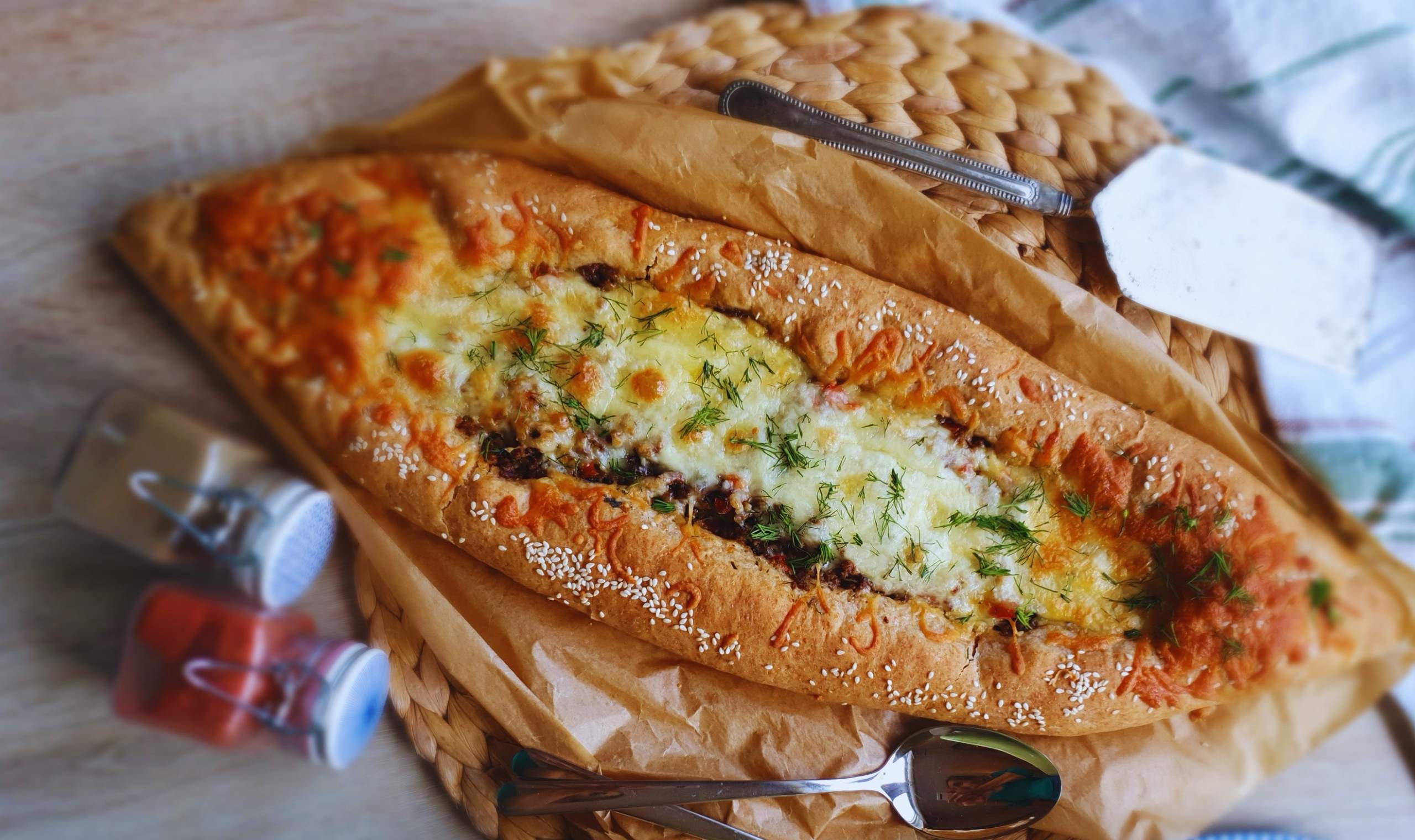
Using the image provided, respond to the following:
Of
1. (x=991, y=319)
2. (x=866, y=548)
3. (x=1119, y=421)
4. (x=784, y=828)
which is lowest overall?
(x=784, y=828)

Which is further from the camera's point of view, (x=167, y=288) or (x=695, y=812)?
(x=695, y=812)

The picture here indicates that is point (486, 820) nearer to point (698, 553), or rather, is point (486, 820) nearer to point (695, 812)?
point (695, 812)

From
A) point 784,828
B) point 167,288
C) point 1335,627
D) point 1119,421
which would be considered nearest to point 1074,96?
point 1119,421

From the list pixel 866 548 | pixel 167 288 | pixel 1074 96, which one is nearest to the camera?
pixel 167 288

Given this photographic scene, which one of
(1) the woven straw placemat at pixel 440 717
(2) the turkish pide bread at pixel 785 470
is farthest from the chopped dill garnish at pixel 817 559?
(1) the woven straw placemat at pixel 440 717

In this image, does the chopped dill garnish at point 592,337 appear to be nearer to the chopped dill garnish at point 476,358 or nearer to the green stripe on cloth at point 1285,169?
the chopped dill garnish at point 476,358

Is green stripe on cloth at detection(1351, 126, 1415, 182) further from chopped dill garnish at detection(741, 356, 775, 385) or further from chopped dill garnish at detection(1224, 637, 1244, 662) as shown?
chopped dill garnish at detection(741, 356, 775, 385)
